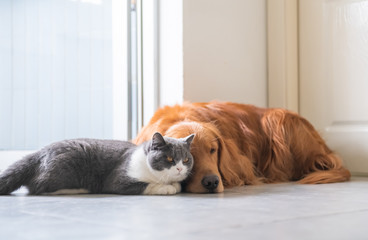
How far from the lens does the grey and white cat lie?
1.95 m

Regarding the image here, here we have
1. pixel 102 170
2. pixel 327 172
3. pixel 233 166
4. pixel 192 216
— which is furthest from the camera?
pixel 327 172

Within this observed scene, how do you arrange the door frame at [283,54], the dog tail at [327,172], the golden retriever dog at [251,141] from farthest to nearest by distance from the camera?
the door frame at [283,54], the dog tail at [327,172], the golden retriever dog at [251,141]

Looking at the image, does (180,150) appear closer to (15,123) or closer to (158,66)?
(158,66)

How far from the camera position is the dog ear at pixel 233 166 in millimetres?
2283

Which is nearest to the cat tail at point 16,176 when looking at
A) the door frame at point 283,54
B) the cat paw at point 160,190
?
the cat paw at point 160,190

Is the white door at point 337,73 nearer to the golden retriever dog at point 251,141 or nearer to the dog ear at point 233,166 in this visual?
the golden retriever dog at point 251,141

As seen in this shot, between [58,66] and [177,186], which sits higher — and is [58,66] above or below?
above

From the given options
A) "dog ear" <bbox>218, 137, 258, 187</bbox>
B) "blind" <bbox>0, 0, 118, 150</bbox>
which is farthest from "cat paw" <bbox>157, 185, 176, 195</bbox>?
"blind" <bbox>0, 0, 118, 150</bbox>

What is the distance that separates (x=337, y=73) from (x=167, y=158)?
147 cm

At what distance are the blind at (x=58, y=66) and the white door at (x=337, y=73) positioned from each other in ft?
Result: 3.70

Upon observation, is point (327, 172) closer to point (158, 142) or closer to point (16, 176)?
point (158, 142)

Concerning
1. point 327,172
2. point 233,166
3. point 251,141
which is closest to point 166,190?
point 233,166

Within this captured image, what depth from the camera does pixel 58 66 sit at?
304cm

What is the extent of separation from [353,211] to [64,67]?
1.95m
